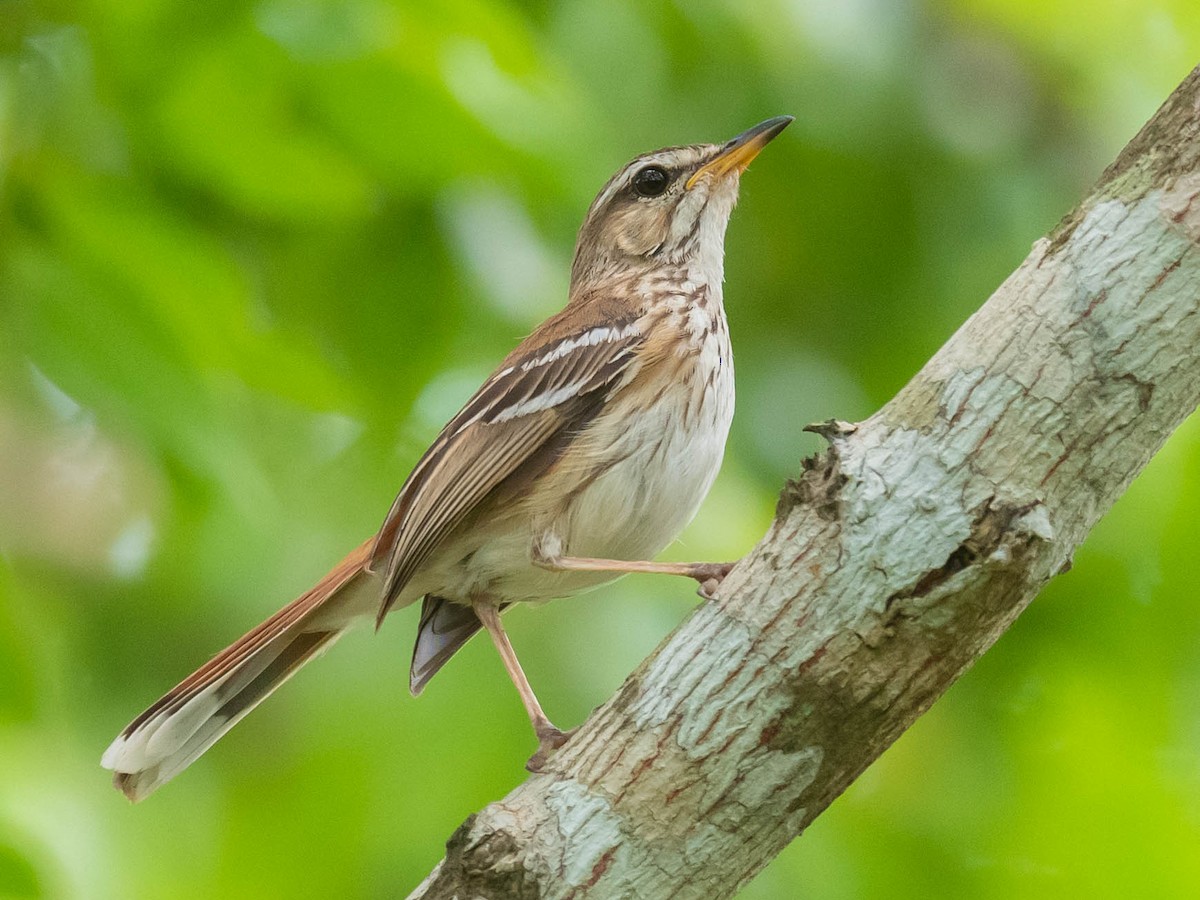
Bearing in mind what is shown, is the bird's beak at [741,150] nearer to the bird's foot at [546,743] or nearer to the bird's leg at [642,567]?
the bird's leg at [642,567]

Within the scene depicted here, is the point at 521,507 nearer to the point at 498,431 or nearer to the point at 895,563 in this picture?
the point at 498,431

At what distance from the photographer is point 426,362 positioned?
443cm

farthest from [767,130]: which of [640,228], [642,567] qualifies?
[642,567]

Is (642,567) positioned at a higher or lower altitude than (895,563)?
higher

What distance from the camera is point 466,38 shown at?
3.81 meters

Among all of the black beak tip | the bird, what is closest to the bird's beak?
the black beak tip

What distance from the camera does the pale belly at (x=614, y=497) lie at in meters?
4.20

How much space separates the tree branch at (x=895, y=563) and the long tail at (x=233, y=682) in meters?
1.54

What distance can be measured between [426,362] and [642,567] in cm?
110

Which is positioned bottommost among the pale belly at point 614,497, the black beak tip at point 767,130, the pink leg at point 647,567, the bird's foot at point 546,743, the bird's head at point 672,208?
the bird's foot at point 546,743

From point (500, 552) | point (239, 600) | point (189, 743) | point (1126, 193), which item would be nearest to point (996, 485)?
point (1126, 193)

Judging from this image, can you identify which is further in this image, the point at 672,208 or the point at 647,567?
the point at 672,208

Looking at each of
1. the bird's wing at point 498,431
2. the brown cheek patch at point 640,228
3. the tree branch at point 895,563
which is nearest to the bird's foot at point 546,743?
the tree branch at point 895,563

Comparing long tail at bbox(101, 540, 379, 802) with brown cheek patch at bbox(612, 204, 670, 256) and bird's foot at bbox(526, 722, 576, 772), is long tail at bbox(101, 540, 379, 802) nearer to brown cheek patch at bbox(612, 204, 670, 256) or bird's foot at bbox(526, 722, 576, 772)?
bird's foot at bbox(526, 722, 576, 772)
